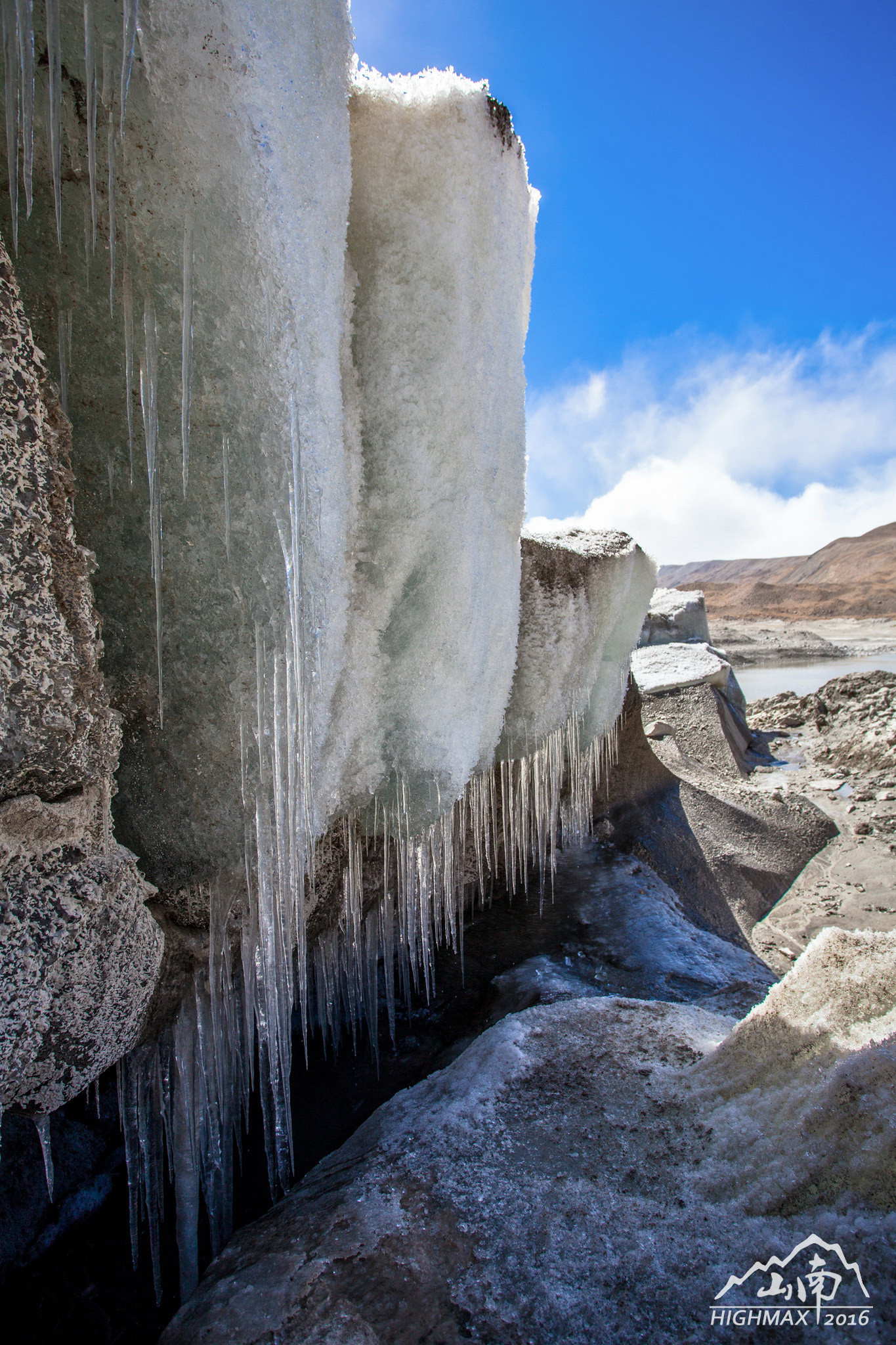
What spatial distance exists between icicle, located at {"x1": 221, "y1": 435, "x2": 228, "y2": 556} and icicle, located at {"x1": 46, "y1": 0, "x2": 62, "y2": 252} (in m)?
0.57

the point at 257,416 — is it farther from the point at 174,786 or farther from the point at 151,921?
the point at 151,921

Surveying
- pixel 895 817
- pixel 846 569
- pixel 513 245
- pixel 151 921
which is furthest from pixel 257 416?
pixel 846 569

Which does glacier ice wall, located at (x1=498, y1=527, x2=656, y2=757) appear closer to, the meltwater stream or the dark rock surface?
the meltwater stream

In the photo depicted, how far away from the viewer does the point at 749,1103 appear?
1705 millimetres

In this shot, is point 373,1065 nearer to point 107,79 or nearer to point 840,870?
point 107,79

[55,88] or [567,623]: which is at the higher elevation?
[55,88]

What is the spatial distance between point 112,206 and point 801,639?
35224 mm

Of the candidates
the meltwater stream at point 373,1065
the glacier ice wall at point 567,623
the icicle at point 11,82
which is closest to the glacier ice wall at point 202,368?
the icicle at point 11,82

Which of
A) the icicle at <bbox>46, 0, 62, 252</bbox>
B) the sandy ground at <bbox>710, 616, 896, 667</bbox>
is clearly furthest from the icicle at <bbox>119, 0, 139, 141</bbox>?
the sandy ground at <bbox>710, 616, 896, 667</bbox>

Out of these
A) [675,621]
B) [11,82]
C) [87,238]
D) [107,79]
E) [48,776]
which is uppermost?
[107,79]

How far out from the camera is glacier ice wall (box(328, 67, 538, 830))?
241cm

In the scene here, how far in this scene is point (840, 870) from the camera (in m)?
6.45

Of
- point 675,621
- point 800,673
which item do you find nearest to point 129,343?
point 675,621

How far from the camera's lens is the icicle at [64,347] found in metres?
1.67
